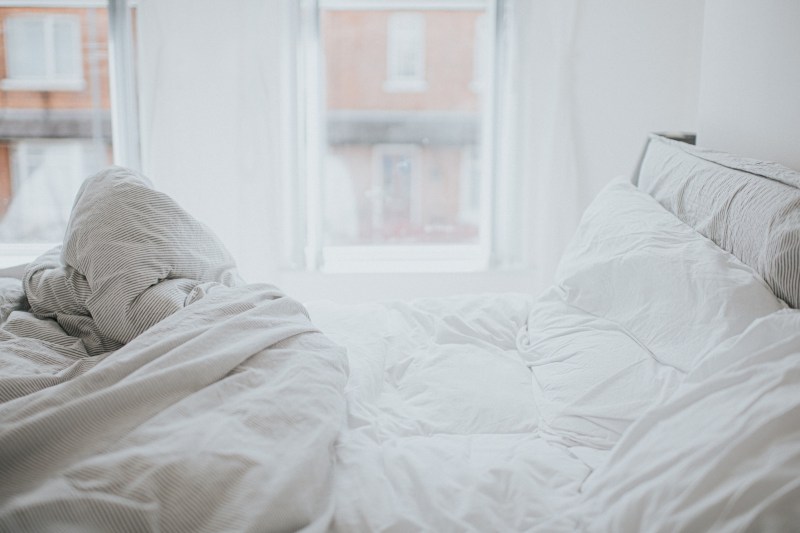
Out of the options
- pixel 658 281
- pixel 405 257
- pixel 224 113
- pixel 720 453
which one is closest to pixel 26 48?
pixel 224 113

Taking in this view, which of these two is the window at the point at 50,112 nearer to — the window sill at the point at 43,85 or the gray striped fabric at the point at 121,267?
the window sill at the point at 43,85

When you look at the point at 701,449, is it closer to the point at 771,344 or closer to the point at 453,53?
the point at 771,344

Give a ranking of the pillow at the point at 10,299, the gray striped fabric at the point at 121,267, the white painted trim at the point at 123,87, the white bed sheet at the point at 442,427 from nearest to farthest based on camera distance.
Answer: the white bed sheet at the point at 442,427 → the gray striped fabric at the point at 121,267 → the pillow at the point at 10,299 → the white painted trim at the point at 123,87

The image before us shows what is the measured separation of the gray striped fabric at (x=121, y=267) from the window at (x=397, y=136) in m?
1.56

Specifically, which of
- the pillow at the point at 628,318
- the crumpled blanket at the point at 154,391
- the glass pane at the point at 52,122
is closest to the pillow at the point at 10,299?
the crumpled blanket at the point at 154,391

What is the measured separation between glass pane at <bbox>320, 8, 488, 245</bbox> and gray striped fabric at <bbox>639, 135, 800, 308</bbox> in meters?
1.59

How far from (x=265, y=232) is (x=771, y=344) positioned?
233cm

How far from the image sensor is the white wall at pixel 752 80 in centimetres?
163

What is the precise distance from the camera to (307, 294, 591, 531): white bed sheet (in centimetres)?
95

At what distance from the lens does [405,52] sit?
3.20m

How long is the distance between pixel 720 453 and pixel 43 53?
3.20 meters

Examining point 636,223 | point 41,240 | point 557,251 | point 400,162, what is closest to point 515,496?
point 636,223

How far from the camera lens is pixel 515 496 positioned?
3.24ft

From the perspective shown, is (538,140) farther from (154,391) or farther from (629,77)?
(154,391)
